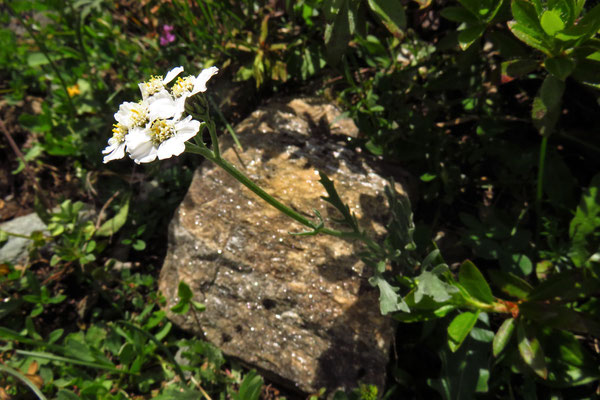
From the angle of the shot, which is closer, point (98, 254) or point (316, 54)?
point (316, 54)

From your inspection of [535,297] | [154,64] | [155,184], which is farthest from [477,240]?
[154,64]

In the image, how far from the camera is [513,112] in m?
3.05

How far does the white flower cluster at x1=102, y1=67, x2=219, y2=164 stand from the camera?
1652 mm

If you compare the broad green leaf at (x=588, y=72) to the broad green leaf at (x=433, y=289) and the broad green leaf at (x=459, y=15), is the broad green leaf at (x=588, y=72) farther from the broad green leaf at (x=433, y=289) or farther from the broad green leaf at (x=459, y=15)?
the broad green leaf at (x=433, y=289)

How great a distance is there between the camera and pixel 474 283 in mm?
2154

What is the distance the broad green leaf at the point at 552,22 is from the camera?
Result: 72.6 inches

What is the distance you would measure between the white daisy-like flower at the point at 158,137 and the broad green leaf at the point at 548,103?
5.14 feet

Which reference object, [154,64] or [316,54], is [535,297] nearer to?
[316,54]

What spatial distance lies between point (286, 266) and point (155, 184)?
52.8 inches

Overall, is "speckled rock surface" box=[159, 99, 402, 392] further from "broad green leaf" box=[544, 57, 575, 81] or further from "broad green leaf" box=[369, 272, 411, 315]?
"broad green leaf" box=[544, 57, 575, 81]

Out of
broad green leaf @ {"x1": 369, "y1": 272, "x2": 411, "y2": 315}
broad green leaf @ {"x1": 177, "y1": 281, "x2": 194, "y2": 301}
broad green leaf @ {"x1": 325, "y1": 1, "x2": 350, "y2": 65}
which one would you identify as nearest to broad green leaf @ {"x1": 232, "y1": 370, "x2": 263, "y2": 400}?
broad green leaf @ {"x1": 177, "y1": 281, "x2": 194, "y2": 301}

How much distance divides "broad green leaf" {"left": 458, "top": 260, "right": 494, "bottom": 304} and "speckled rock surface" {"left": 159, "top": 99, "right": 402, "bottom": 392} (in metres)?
0.51

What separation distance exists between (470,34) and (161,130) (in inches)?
58.8

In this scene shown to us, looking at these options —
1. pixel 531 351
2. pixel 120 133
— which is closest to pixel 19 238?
pixel 120 133
